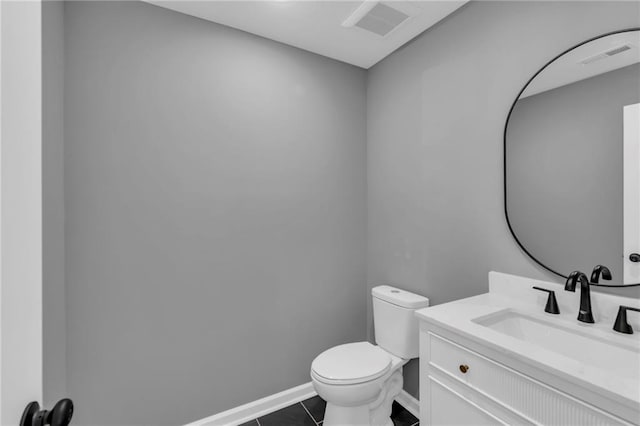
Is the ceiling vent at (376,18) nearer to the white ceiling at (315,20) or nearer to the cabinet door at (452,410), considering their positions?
the white ceiling at (315,20)

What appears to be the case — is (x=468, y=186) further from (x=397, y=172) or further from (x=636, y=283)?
(x=636, y=283)

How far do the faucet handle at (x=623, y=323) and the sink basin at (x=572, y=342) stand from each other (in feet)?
0.24

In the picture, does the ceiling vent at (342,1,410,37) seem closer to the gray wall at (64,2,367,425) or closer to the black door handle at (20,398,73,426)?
the gray wall at (64,2,367,425)

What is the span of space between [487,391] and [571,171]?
0.97 metres

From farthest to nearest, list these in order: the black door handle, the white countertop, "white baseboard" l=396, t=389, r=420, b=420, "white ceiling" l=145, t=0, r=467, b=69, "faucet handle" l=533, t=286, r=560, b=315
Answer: "white baseboard" l=396, t=389, r=420, b=420 → "white ceiling" l=145, t=0, r=467, b=69 → "faucet handle" l=533, t=286, r=560, b=315 → the white countertop → the black door handle

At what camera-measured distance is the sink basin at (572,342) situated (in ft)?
3.34

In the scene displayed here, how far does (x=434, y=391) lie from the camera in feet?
4.15

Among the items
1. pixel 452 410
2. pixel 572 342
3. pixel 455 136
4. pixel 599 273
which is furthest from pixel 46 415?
pixel 455 136

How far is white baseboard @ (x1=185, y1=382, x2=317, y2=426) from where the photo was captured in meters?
1.84

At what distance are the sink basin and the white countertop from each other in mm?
14

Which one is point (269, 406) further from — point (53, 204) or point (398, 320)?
point (53, 204)

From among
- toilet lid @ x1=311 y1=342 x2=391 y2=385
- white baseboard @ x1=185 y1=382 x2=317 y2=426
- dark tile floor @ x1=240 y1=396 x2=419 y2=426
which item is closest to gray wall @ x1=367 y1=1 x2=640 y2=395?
dark tile floor @ x1=240 y1=396 x2=419 y2=426

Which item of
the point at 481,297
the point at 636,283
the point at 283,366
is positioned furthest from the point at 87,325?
the point at 636,283

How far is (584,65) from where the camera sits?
1258 millimetres
